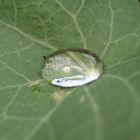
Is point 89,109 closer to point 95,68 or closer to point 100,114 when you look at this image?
point 100,114

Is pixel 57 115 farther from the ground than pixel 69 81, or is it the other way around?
pixel 69 81

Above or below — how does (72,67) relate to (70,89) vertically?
above

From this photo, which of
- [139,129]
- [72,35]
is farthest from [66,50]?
[139,129]

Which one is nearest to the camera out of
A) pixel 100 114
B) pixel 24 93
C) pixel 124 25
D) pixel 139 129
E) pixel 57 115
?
pixel 139 129

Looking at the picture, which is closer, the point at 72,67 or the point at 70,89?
the point at 70,89

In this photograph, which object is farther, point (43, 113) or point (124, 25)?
point (124, 25)
